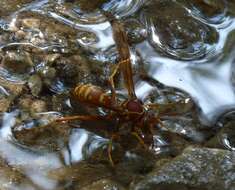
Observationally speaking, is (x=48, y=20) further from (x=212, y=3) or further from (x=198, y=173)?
(x=198, y=173)

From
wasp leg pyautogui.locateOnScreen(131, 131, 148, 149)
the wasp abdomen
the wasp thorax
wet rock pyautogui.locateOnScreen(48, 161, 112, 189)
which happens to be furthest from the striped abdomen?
wet rock pyautogui.locateOnScreen(48, 161, 112, 189)

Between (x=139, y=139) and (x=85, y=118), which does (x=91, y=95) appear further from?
(x=139, y=139)

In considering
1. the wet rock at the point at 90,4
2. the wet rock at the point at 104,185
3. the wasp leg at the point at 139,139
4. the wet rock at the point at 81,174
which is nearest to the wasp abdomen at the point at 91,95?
the wasp leg at the point at 139,139

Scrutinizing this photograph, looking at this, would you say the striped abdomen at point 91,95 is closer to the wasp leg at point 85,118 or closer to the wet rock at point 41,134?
the wasp leg at point 85,118

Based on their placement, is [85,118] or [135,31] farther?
[135,31]

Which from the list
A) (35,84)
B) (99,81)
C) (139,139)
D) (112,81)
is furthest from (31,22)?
(139,139)

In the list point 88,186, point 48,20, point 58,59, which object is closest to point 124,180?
point 88,186

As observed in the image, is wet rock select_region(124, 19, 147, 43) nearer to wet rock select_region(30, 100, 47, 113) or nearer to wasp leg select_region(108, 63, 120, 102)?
wasp leg select_region(108, 63, 120, 102)
